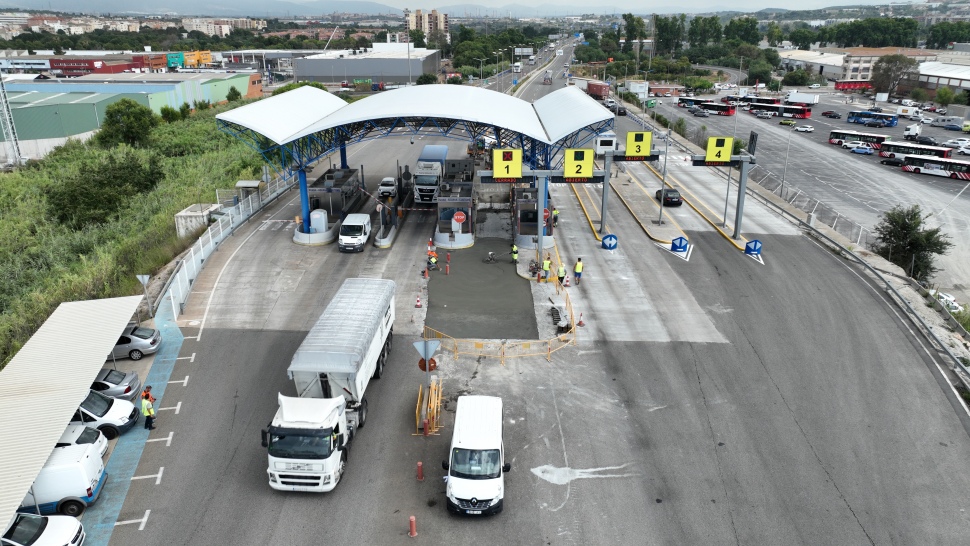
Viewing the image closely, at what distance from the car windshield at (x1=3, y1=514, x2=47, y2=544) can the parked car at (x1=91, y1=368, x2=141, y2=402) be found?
6.01 m

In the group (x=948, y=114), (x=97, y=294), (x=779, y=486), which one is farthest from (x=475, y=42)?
(x=779, y=486)

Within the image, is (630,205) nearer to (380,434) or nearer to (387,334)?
(387,334)

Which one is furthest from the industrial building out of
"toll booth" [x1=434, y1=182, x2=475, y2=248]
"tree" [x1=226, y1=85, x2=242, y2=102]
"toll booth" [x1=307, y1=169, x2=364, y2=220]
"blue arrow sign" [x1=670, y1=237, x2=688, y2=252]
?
"blue arrow sign" [x1=670, y1=237, x2=688, y2=252]

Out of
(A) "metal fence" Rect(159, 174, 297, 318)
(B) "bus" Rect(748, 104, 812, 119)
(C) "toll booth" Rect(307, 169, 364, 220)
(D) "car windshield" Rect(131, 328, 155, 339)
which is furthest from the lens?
(B) "bus" Rect(748, 104, 812, 119)

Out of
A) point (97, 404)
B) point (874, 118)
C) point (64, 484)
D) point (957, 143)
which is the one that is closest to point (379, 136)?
point (97, 404)

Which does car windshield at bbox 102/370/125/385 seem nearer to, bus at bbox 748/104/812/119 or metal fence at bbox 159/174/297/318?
metal fence at bbox 159/174/297/318

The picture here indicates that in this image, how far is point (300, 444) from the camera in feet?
52.6

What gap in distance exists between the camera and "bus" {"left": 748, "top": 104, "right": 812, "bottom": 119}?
9844 cm

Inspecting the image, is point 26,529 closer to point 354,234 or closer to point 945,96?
point 354,234

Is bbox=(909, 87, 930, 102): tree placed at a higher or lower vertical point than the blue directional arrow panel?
higher

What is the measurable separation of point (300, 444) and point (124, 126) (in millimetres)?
66064

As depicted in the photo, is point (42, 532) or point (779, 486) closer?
point (42, 532)

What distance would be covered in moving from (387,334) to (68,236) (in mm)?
29655

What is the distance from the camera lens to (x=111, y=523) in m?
15.4
